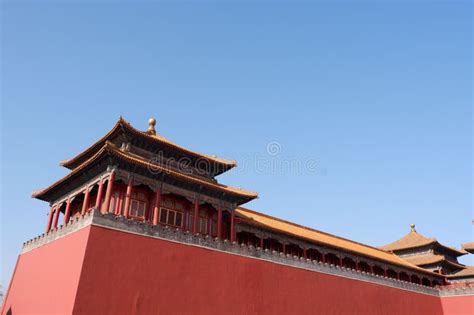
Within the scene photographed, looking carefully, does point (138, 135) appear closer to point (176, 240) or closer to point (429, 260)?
point (176, 240)

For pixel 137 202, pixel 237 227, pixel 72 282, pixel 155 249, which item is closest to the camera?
pixel 72 282

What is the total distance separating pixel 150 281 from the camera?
55.3ft

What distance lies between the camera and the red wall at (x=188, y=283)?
1573 centimetres

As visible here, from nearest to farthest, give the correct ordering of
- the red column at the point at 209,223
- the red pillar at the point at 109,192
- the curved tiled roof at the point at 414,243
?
1. the red pillar at the point at 109,192
2. the red column at the point at 209,223
3. the curved tiled roof at the point at 414,243

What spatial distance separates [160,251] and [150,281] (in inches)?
51.9

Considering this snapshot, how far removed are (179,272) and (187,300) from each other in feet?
3.81

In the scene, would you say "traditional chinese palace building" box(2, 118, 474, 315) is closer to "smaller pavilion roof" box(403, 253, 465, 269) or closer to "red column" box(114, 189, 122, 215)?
"red column" box(114, 189, 122, 215)

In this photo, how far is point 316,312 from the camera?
23.0m

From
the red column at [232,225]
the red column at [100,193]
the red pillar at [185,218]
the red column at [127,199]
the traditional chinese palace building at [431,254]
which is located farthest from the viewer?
the traditional chinese palace building at [431,254]

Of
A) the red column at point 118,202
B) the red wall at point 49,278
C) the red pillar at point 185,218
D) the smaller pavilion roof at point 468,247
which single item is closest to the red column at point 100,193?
the red column at point 118,202

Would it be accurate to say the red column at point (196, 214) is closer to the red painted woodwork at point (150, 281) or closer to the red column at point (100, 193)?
the red painted woodwork at point (150, 281)

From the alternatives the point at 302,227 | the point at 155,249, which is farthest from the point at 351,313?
the point at 155,249

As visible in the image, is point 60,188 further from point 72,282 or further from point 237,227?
point 237,227

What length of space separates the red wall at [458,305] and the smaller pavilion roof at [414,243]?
623 cm
